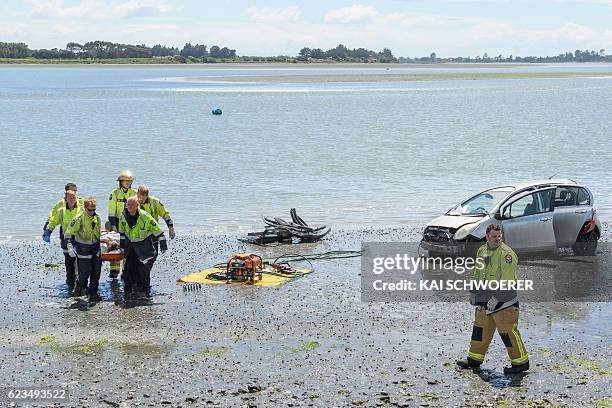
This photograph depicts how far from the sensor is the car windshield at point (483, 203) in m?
19.8

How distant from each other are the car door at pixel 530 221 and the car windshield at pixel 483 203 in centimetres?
35

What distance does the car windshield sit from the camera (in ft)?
65.0

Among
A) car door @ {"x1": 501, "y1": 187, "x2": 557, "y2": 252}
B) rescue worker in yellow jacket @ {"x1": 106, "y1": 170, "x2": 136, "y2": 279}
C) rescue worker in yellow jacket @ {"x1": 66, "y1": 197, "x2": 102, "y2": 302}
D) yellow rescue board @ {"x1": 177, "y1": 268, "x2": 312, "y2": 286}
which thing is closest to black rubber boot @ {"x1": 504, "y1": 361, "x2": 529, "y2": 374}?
yellow rescue board @ {"x1": 177, "y1": 268, "x2": 312, "y2": 286}

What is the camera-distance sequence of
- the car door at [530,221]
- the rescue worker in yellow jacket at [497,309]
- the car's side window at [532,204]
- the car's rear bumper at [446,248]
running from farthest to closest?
1. the car's side window at [532,204]
2. the car door at [530,221]
3. the car's rear bumper at [446,248]
4. the rescue worker in yellow jacket at [497,309]

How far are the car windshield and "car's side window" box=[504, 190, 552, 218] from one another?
336 millimetres

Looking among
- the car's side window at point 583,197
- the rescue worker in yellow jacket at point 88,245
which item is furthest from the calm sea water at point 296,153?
the rescue worker in yellow jacket at point 88,245

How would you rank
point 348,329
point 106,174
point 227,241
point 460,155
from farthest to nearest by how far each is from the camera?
1. point 460,155
2. point 106,174
3. point 227,241
4. point 348,329

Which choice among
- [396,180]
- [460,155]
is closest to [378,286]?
[396,180]

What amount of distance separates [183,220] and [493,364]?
51.3ft

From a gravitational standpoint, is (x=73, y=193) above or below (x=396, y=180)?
above

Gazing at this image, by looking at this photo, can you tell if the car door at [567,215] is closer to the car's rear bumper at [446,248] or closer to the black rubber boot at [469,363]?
the car's rear bumper at [446,248]

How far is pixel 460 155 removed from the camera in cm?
4853

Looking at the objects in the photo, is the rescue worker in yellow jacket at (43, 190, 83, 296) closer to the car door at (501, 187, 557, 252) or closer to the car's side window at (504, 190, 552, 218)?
the car door at (501, 187, 557, 252)

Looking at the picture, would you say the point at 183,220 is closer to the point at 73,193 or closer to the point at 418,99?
the point at 73,193
